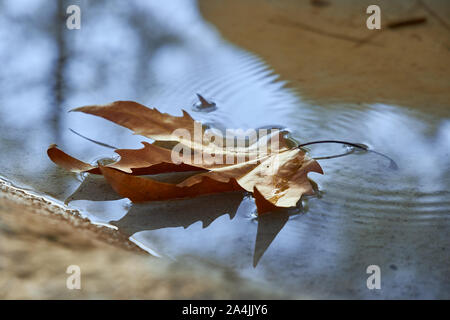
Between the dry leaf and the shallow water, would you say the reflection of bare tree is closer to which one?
the shallow water

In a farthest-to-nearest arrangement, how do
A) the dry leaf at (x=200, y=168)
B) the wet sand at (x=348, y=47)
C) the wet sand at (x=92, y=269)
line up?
the wet sand at (x=348, y=47)
the dry leaf at (x=200, y=168)
the wet sand at (x=92, y=269)

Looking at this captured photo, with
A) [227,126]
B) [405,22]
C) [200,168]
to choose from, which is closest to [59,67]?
[227,126]

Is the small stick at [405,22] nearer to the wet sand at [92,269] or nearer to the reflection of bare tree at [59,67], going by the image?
the reflection of bare tree at [59,67]

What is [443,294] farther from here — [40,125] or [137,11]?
[137,11]

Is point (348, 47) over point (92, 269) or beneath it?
over

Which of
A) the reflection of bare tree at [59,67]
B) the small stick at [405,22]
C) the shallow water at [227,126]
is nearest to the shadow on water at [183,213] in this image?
the shallow water at [227,126]

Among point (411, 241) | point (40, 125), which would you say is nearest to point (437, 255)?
point (411, 241)

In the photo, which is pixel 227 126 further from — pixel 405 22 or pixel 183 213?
pixel 405 22

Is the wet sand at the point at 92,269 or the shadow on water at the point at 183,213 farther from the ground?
the shadow on water at the point at 183,213
